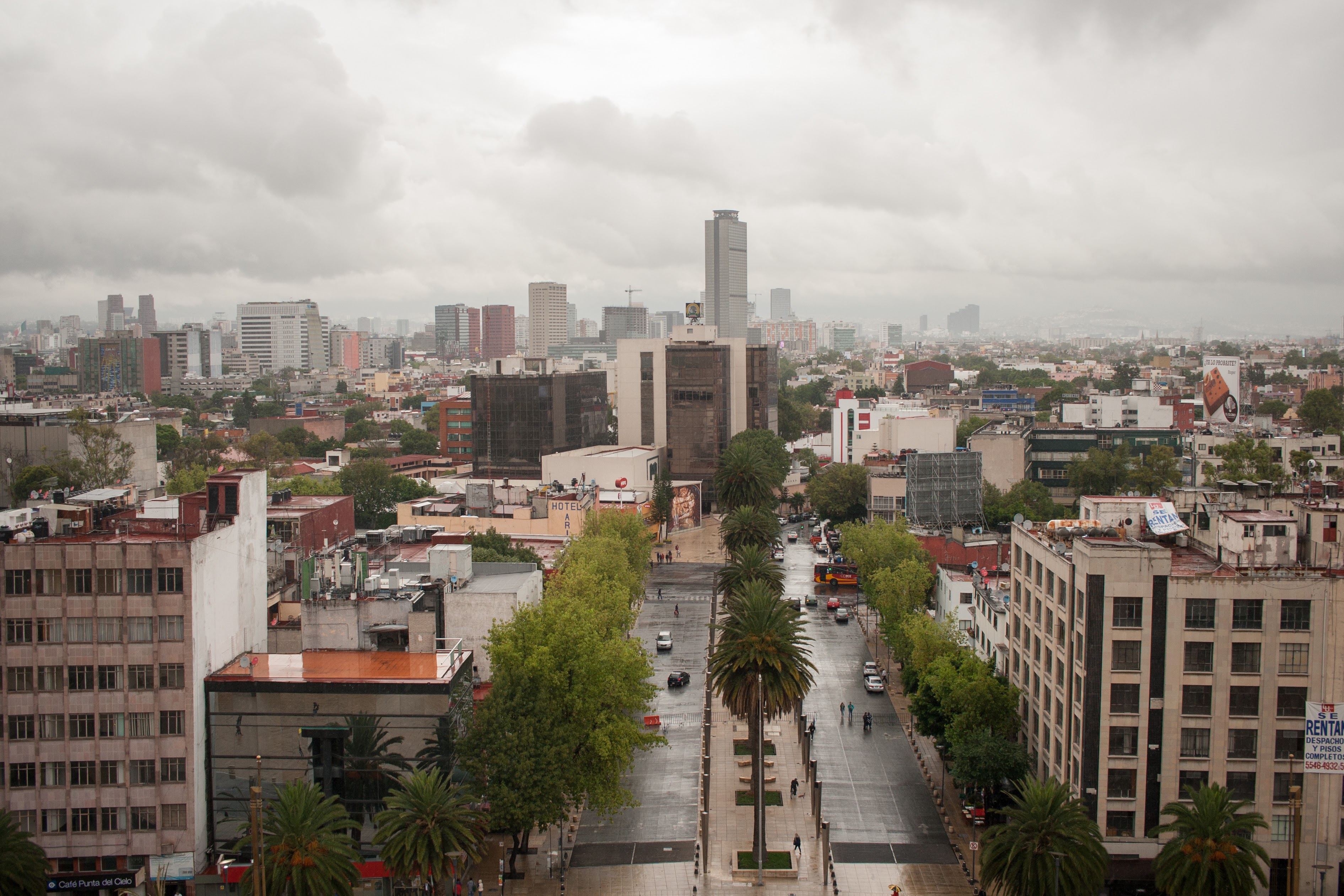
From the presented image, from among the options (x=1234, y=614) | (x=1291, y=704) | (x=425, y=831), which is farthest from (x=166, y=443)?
(x=1291, y=704)

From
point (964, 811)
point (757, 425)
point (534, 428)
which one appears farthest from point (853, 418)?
point (964, 811)

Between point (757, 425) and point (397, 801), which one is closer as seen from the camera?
point (397, 801)

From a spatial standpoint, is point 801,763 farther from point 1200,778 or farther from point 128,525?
point 128,525

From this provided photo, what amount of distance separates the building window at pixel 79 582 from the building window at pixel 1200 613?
4267 centimetres

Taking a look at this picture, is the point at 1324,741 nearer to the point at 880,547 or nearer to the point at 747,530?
the point at 880,547

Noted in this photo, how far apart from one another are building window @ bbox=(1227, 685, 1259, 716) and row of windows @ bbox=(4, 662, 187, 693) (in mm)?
40632

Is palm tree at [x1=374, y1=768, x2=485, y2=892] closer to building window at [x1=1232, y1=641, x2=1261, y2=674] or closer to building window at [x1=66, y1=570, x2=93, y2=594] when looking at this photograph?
building window at [x1=66, y1=570, x2=93, y2=594]

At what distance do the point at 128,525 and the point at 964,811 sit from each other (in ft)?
132

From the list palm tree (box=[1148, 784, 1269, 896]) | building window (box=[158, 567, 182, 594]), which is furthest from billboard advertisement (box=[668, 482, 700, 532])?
palm tree (box=[1148, 784, 1269, 896])

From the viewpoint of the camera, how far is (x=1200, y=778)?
44469mm

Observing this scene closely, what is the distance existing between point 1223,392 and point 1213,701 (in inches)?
5293

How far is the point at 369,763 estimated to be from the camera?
45531 mm

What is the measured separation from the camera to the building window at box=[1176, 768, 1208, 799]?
1748 inches

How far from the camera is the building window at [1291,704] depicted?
1732 inches
